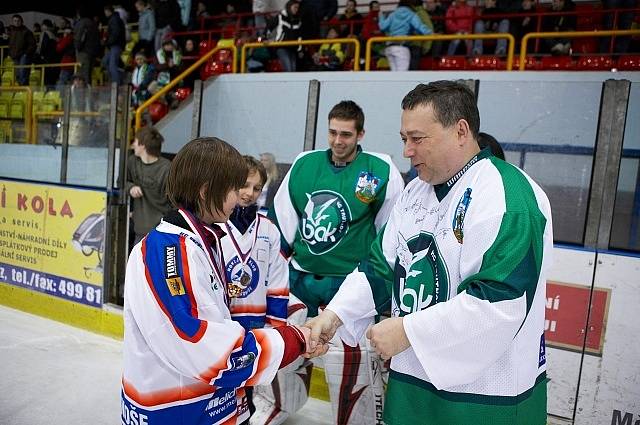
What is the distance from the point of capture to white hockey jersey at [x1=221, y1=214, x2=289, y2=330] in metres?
2.29

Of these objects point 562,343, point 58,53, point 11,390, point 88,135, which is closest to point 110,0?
point 58,53

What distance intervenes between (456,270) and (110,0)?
550 inches

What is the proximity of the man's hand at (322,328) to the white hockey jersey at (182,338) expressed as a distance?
0.13 metres

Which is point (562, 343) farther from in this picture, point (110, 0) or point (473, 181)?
point (110, 0)

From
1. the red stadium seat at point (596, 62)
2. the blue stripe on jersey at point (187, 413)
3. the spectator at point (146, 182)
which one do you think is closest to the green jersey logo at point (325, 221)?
the blue stripe on jersey at point (187, 413)

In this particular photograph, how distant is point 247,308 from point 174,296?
1102 millimetres

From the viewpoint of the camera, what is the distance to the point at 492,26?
24.5 feet

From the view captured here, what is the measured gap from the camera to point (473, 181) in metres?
1.31

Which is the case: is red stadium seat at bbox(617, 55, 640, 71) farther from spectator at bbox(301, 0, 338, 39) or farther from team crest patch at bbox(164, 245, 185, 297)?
team crest patch at bbox(164, 245, 185, 297)

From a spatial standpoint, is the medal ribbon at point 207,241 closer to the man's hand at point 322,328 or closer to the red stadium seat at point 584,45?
the man's hand at point 322,328

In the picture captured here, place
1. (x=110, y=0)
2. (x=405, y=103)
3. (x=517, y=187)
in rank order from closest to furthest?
1. (x=517, y=187)
2. (x=405, y=103)
3. (x=110, y=0)

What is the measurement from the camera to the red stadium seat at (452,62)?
261 inches

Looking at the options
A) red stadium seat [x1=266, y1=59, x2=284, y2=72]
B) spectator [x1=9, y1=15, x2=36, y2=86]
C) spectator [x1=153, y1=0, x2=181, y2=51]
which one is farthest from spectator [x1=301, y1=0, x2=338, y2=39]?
spectator [x1=9, y1=15, x2=36, y2=86]

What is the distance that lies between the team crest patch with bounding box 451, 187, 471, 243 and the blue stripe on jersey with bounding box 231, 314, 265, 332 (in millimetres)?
1269
